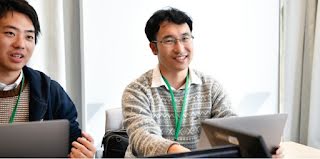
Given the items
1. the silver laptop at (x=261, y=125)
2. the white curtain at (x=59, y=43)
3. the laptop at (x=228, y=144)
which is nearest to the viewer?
the laptop at (x=228, y=144)

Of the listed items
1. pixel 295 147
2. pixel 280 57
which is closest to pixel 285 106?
pixel 280 57

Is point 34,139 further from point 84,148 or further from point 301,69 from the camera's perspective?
point 301,69

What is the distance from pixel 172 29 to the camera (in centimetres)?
176

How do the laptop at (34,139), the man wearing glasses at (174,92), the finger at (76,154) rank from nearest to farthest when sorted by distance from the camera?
the laptop at (34,139), the finger at (76,154), the man wearing glasses at (174,92)

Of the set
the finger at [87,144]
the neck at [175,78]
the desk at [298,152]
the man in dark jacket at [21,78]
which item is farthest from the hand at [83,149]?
the desk at [298,152]

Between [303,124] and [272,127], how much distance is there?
2198 mm

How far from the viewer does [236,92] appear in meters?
3.25

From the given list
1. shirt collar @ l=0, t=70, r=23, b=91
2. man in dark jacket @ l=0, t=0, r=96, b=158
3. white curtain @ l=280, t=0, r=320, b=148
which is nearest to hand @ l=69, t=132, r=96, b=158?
man in dark jacket @ l=0, t=0, r=96, b=158

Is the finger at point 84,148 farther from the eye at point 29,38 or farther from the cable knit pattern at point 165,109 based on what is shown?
the eye at point 29,38

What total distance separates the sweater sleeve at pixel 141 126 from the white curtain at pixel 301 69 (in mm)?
1948

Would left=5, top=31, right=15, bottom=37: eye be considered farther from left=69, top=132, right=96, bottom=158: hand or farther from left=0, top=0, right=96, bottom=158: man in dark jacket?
left=69, top=132, right=96, bottom=158: hand

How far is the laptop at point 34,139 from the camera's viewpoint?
97cm

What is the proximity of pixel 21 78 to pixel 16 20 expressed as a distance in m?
0.27

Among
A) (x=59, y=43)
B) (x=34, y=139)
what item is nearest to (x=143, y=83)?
(x=34, y=139)
